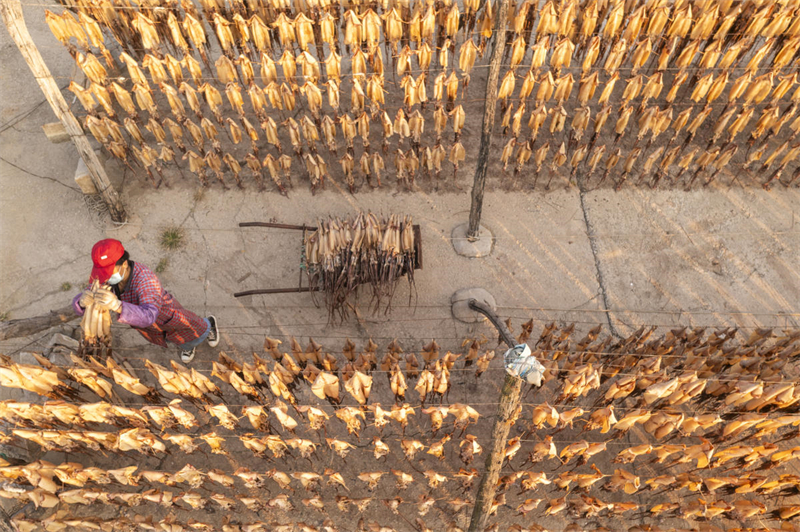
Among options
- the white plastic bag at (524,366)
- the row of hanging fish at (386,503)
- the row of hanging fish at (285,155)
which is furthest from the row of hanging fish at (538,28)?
the row of hanging fish at (386,503)

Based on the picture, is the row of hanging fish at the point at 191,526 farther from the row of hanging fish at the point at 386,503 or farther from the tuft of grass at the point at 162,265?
the tuft of grass at the point at 162,265

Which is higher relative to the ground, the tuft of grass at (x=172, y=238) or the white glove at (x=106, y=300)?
the tuft of grass at (x=172, y=238)

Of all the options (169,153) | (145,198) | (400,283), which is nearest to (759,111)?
(400,283)

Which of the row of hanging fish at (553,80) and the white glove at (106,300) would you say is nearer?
the white glove at (106,300)

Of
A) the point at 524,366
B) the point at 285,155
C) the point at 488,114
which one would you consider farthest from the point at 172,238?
the point at 524,366

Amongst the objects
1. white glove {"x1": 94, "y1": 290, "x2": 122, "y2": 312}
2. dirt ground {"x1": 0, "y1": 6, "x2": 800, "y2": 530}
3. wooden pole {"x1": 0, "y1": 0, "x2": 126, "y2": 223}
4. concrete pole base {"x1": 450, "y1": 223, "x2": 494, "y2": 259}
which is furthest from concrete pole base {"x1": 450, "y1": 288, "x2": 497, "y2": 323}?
wooden pole {"x1": 0, "y1": 0, "x2": 126, "y2": 223}
